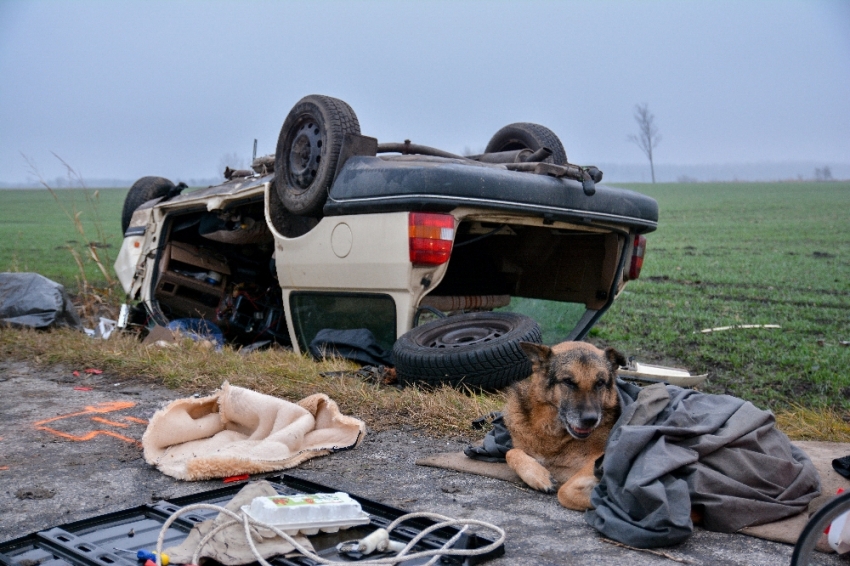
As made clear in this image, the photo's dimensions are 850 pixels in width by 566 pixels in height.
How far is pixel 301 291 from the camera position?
21.8 ft

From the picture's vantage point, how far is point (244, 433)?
14.0 ft

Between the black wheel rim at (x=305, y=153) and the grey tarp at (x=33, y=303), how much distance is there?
417 cm

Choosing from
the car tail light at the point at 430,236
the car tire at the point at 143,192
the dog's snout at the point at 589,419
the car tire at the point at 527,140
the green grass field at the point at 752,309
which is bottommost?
the green grass field at the point at 752,309

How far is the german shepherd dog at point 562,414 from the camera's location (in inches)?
138

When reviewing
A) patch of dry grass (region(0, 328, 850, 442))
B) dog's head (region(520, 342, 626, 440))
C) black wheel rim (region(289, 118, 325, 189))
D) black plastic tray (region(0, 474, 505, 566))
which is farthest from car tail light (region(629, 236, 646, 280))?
black plastic tray (region(0, 474, 505, 566))

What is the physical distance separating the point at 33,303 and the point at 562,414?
7.42 m

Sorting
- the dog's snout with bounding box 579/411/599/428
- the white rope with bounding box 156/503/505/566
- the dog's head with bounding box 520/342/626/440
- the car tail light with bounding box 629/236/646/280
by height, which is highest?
the car tail light with bounding box 629/236/646/280

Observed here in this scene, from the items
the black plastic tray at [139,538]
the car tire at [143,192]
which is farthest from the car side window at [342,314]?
the car tire at [143,192]

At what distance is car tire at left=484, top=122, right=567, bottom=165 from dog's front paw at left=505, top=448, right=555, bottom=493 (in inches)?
159

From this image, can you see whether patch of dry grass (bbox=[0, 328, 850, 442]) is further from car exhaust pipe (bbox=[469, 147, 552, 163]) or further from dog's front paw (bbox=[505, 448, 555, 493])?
car exhaust pipe (bbox=[469, 147, 552, 163])

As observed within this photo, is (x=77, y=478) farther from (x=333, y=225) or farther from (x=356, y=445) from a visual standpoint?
(x=333, y=225)

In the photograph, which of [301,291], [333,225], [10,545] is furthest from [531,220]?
[10,545]

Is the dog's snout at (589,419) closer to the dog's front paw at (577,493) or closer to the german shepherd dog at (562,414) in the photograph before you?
the german shepherd dog at (562,414)

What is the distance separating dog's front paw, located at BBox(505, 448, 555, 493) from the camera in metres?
3.44
